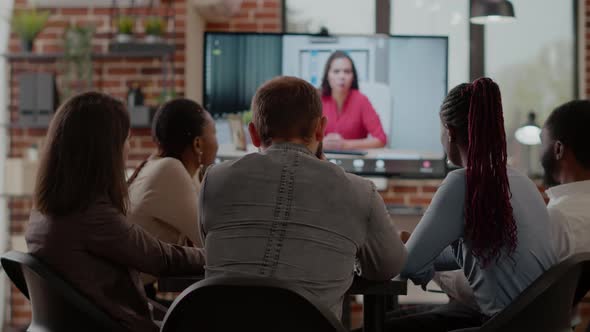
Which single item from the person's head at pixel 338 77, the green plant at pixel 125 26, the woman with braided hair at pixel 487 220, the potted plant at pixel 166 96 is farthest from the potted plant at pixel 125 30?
the woman with braided hair at pixel 487 220

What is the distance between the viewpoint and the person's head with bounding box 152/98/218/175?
312cm

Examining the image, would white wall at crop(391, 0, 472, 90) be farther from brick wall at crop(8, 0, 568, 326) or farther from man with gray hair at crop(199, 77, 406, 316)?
man with gray hair at crop(199, 77, 406, 316)

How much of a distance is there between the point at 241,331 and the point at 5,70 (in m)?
4.60

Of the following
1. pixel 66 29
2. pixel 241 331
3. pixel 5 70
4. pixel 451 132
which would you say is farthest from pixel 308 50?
pixel 241 331

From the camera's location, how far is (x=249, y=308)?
161 cm

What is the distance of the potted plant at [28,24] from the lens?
17.9 ft

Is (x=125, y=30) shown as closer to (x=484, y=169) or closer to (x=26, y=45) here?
(x=26, y=45)

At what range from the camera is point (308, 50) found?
4.85 meters

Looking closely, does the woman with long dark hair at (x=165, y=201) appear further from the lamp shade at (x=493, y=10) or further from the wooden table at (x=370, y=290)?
the lamp shade at (x=493, y=10)

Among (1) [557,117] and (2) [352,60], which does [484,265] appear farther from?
(2) [352,60]

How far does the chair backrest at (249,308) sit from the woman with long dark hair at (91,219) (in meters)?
0.51

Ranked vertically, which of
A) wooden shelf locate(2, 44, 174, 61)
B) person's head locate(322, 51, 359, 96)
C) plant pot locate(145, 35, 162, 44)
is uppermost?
plant pot locate(145, 35, 162, 44)

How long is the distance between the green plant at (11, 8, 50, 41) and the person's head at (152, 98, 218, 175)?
2672mm

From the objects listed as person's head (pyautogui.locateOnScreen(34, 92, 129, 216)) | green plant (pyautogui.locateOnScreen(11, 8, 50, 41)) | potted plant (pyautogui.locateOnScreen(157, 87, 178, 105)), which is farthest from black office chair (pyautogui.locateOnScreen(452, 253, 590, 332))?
green plant (pyautogui.locateOnScreen(11, 8, 50, 41))
